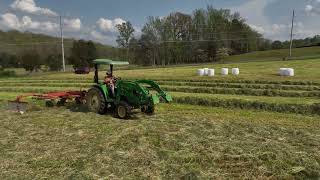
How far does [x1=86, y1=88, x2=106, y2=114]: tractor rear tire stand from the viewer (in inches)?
607

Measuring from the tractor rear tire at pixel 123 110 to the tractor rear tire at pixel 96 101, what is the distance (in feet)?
3.24

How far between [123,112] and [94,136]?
3066 millimetres

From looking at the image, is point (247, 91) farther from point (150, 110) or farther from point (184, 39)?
point (184, 39)

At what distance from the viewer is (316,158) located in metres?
8.97

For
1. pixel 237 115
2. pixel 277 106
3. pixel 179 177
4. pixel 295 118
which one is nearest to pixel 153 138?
pixel 179 177

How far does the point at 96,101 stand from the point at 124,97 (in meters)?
1.51

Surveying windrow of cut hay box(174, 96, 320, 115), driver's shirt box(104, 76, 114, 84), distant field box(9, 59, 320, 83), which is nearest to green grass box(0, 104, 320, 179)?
driver's shirt box(104, 76, 114, 84)

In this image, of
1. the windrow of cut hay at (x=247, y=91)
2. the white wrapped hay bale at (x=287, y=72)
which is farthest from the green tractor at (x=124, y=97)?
the white wrapped hay bale at (x=287, y=72)

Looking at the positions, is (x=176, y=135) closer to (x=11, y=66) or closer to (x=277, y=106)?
(x=277, y=106)

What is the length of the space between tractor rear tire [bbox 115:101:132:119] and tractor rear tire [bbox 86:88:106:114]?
3.24ft

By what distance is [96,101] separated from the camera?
15773 millimetres

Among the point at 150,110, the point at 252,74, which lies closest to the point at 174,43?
the point at 252,74

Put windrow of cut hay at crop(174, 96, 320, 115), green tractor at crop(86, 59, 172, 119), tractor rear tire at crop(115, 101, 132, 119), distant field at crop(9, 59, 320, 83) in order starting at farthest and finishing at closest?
1. distant field at crop(9, 59, 320, 83)
2. windrow of cut hay at crop(174, 96, 320, 115)
3. tractor rear tire at crop(115, 101, 132, 119)
4. green tractor at crop(86, 59, 172, 119)

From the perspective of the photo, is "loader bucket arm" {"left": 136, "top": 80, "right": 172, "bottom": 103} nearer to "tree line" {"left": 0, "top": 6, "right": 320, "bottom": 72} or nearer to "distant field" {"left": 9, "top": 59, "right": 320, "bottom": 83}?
"distant field" {"left": 9, "top": 59, "right": 320, "bottom": 83}
